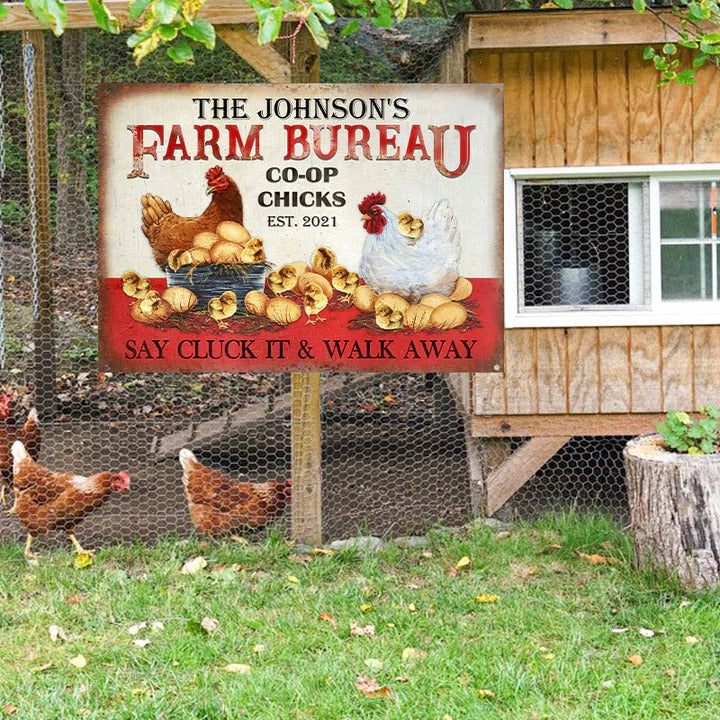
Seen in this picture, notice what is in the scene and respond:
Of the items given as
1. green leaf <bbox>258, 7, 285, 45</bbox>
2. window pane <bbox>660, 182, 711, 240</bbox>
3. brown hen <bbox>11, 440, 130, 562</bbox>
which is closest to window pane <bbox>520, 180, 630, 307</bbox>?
window pane <bbox>660, 182, 711, 240</bbox>

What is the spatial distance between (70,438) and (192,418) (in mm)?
1118

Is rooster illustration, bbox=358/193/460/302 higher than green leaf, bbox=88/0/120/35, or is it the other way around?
green leaf, bbox=88/0/120/35

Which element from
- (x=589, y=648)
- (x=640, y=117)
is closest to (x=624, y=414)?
(x=640, y=117)

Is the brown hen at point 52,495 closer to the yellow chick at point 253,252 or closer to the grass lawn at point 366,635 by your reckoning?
the grass lawn at point 366,635

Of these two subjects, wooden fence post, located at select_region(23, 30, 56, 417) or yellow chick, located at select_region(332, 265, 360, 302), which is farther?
wooden fence post, located at select_region(23, 30, 56, 417)

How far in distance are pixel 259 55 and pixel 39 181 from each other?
6.64 feet

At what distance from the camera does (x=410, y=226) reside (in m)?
4.43

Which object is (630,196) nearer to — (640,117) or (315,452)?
(640,117)

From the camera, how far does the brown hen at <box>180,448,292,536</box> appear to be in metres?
4.64

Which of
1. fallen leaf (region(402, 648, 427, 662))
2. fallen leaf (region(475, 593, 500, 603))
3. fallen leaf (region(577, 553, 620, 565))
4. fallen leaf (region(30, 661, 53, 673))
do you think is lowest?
fallen leaf (region(402, 648, 427, 662))

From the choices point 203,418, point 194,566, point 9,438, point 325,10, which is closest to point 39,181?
point 9,438

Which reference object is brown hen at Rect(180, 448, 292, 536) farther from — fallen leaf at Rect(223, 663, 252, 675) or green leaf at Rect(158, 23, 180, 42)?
green leaf at Rect(158, 23, 180, 42)

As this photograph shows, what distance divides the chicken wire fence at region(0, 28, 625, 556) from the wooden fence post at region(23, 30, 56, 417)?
3 cm

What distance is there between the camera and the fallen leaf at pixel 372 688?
308 centimetres
